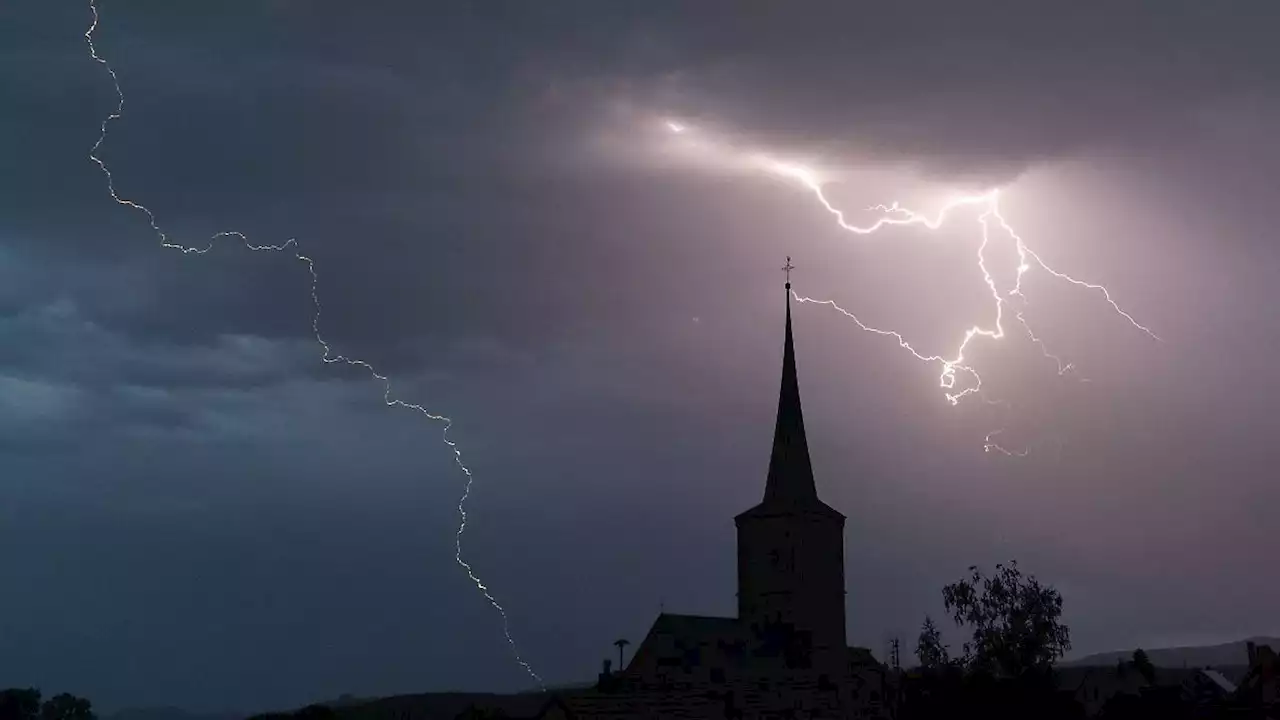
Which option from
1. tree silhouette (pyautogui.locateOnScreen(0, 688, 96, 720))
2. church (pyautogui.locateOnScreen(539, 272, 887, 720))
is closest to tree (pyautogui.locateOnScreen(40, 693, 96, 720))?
tree silhouette (pyautogui.locateOnScreen(0, 688, 96, 720))

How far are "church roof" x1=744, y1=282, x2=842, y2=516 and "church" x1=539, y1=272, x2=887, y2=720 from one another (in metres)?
0.09

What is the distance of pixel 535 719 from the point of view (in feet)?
229

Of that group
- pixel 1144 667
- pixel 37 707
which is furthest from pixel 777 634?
pixel 37 707

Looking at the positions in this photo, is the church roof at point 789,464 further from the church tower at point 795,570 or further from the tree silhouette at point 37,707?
the tree silhouette at point 37,707

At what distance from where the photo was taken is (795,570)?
297 feet

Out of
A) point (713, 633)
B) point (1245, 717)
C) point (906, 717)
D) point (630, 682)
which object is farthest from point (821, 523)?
point (1245, 717)

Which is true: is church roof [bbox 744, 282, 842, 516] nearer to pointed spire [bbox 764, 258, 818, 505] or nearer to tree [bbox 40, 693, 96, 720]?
pointed spire [bbox 764, 258, 818, 505]

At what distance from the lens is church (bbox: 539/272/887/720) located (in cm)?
8731

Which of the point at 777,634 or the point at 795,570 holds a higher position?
the point at 795,570

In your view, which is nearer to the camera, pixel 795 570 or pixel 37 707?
pixel 795 570

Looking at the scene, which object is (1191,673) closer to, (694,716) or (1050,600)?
(1050,600)

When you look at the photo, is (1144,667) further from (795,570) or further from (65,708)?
(65,708)

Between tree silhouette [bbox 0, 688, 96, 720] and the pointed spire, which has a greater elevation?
the pointed spire

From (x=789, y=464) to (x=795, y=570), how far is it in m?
7.70
